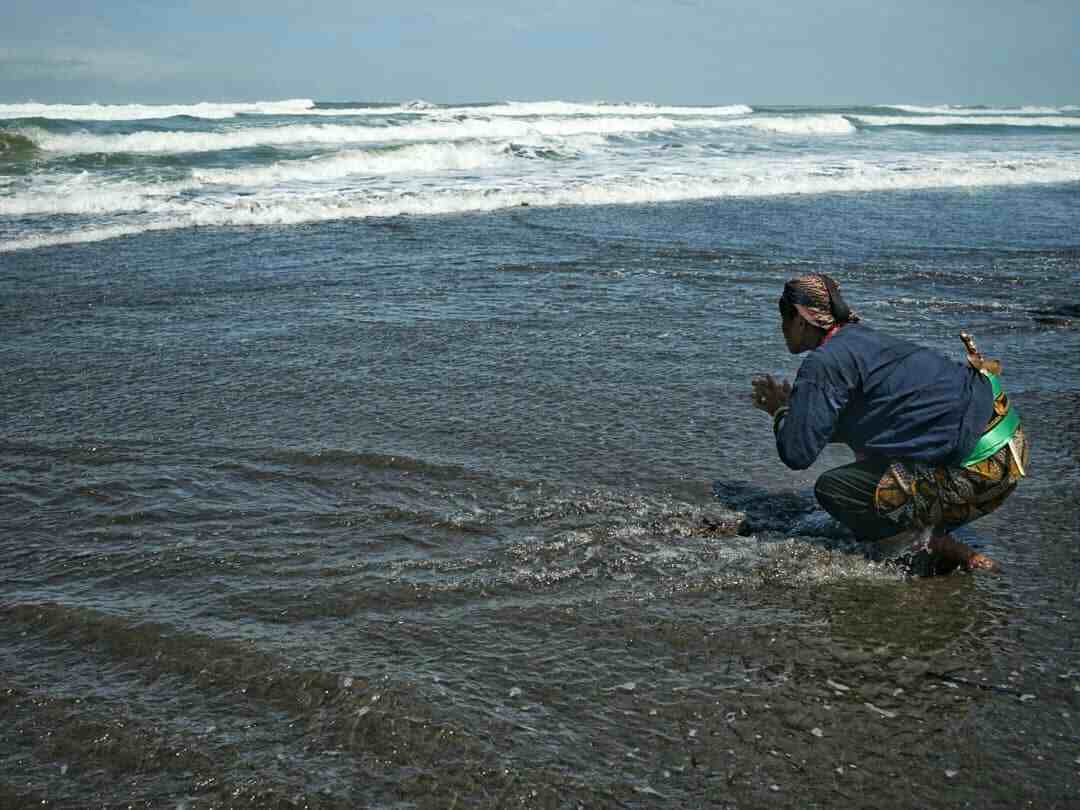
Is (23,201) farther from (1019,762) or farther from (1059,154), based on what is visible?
(1059,154)

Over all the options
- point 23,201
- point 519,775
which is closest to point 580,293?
point 519,775

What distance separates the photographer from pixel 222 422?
18.2 feet

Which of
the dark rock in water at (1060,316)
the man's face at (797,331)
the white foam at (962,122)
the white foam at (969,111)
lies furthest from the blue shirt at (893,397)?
the white foam at (969,111)

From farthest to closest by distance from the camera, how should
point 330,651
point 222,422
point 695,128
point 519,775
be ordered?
point 695,128 → point 222,422 → point 330,651 → point 519,775

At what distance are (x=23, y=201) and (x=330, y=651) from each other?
47.6ft

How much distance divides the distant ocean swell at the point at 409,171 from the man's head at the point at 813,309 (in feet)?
35.2

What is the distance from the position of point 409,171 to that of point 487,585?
19.1 meters

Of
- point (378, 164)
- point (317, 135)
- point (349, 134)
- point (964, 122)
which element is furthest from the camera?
point (964, 122)

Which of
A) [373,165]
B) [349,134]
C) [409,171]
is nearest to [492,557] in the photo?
[409,171]

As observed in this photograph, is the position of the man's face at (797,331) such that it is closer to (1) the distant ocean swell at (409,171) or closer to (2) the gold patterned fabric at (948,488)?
(2) the gold patterned fabric at (948,488)

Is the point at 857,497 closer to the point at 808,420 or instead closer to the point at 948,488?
the point at 948,488

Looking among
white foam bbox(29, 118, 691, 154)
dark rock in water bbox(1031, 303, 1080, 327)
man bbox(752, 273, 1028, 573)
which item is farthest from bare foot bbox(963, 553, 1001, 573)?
white foam bbox(29, 118, 691, 154)

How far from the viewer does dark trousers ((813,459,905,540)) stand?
149 inches

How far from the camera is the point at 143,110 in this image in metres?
49.8
